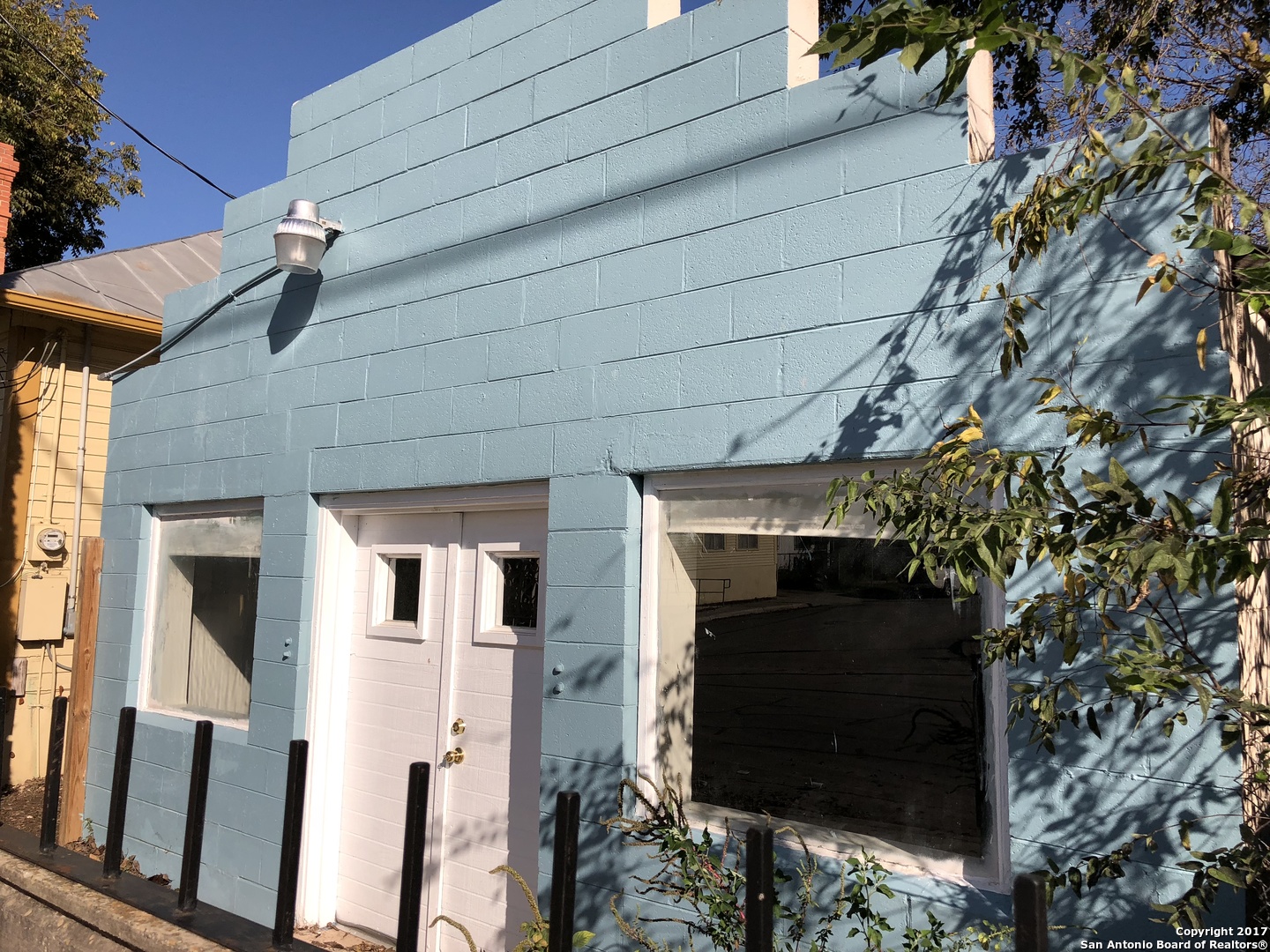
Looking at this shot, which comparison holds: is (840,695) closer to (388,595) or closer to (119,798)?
(119,798)

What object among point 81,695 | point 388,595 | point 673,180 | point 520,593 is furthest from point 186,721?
point 673,180

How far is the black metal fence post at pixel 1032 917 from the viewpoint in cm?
168

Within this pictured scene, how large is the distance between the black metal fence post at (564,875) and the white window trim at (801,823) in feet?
5.56

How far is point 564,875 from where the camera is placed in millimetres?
2195

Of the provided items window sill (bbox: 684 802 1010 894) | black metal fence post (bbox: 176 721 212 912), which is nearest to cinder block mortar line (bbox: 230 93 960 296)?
window sill (bbox: 684 802 1010 894)

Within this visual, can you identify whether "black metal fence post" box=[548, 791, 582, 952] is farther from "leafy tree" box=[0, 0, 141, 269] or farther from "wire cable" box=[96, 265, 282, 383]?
"leafy tree" box=[0, 0, 141, 269]

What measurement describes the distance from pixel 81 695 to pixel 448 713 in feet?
10.4

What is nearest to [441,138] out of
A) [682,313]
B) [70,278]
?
[682,313]

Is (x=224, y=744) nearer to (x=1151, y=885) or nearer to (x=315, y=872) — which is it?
(x=315, y=872)

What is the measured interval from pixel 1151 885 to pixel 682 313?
102 inches

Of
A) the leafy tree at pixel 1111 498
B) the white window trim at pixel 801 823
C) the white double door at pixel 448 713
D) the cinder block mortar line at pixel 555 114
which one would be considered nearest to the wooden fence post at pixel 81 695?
the white double door at pixel 448 713

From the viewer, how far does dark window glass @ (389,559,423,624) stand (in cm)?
548

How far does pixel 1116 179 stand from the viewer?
2.50m

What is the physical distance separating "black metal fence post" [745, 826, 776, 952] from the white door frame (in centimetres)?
341
